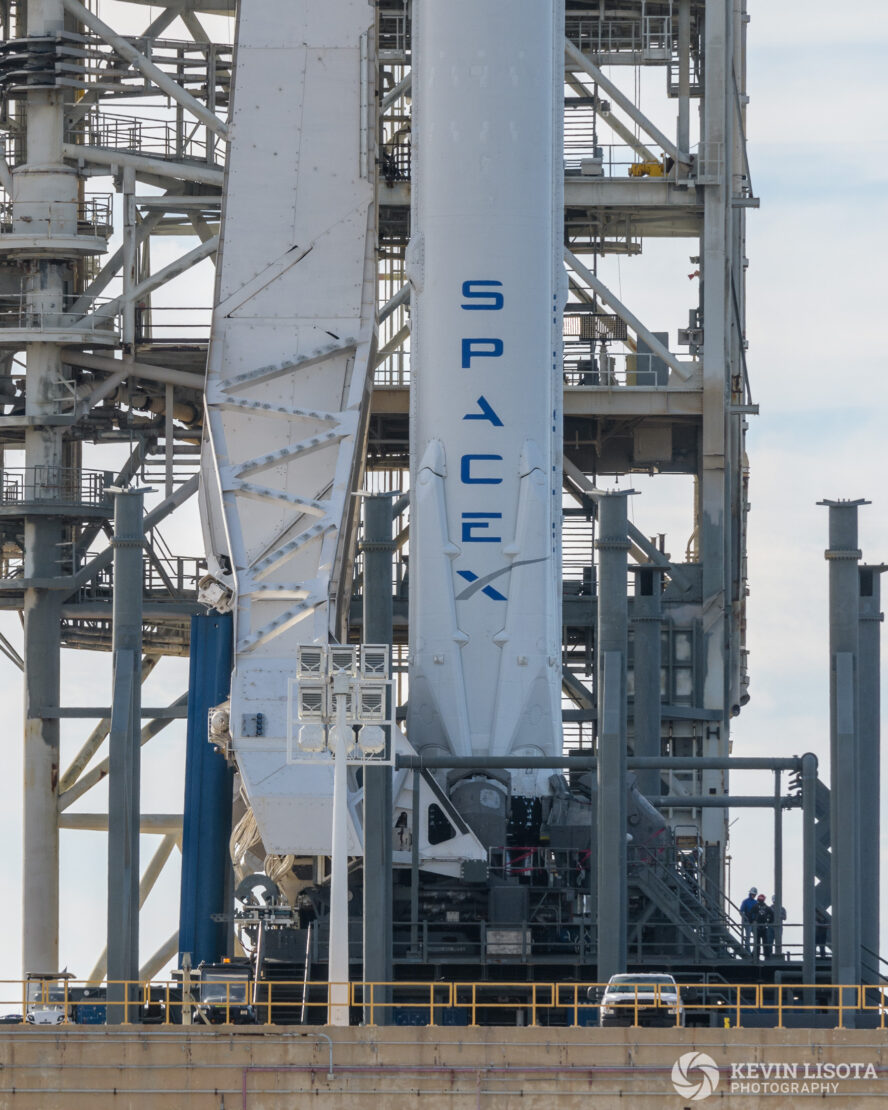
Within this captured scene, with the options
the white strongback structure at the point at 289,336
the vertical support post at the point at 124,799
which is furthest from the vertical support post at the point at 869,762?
the vertical support post at the point at 124,799

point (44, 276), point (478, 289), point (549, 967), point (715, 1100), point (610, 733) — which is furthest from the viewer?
point (44, 276)

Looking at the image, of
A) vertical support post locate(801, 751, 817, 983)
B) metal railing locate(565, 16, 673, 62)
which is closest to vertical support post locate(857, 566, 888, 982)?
vertical support post locate(801, 751, 817, 983)

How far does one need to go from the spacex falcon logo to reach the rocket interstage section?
0.08ft

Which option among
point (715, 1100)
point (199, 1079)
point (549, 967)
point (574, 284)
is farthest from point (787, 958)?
point (574, 284)

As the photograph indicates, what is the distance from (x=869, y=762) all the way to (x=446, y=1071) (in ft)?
36.1

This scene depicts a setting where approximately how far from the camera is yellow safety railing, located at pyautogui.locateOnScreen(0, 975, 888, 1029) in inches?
1634

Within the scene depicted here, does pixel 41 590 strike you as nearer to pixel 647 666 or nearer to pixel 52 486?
pixel 52 486

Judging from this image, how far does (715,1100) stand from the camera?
3869 centimetres

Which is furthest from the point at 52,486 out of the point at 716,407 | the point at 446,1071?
the point at 446,1071

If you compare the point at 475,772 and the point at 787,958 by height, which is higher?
the point at 475,772

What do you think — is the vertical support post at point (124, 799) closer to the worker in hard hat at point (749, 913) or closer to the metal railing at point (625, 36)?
the worker in hard hat at point (749, 913)

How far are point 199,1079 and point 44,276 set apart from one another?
27804 millimetres

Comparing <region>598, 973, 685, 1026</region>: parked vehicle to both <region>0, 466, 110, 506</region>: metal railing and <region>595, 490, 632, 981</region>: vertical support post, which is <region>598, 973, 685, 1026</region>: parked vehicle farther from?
<region>0, 466, 110, 506</region>: metal railing

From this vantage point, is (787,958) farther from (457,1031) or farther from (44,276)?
(44,276)
